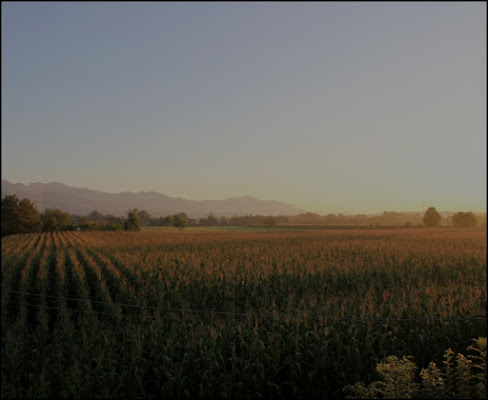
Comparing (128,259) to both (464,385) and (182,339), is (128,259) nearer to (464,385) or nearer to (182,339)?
(182,339)

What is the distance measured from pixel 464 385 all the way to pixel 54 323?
38.1 feet

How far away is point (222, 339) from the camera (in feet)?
30.0

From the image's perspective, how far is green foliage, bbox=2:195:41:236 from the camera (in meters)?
84.6

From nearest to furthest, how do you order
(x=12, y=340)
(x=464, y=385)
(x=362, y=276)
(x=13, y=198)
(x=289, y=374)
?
1. (x=464, y=385)
2. (x=289, y=374)
3. (x=12, y=340)
4. (x=362, y=276)
5. (x=13, y=198)

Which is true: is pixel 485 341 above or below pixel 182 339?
above

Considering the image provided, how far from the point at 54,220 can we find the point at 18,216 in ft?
41.1

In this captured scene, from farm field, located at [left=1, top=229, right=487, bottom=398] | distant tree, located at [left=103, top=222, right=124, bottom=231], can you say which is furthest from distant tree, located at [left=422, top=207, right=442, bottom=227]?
farm field, located at [left=1, top=229, right=487, bottom=398]

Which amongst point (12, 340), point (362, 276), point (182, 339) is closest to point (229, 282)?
point (362, 276)

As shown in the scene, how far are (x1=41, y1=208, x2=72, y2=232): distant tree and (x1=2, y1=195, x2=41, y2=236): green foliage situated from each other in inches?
177

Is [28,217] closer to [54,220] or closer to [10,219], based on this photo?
[10,219]

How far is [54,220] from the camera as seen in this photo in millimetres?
96938

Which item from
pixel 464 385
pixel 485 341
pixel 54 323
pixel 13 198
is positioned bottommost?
pixel 54 323

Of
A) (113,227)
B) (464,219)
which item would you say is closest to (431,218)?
(464,219)

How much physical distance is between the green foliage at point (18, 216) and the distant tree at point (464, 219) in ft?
376
